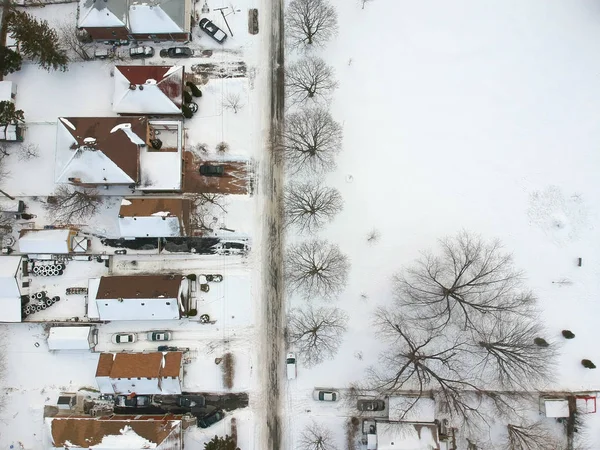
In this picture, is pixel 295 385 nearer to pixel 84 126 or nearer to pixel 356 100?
pixel 356 100

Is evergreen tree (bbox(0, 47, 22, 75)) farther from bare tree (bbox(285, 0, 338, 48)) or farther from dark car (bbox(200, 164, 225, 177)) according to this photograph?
bare tree (bbox(285, 0, 338, 48))

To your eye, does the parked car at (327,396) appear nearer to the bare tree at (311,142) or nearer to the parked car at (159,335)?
the parked car at (159,335)

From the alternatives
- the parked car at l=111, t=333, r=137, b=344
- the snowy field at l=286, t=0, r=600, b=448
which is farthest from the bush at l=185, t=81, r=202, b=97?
the parked car at l=111, t=333, r=137, b=344

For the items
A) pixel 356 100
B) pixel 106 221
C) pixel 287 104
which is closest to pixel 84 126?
pixel 106 221

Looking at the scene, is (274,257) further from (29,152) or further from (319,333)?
(29,152)

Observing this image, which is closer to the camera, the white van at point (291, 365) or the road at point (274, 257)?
the white van at point (291, 365)

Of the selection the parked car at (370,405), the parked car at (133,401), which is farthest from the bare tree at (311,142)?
the parked car at (133,401)
